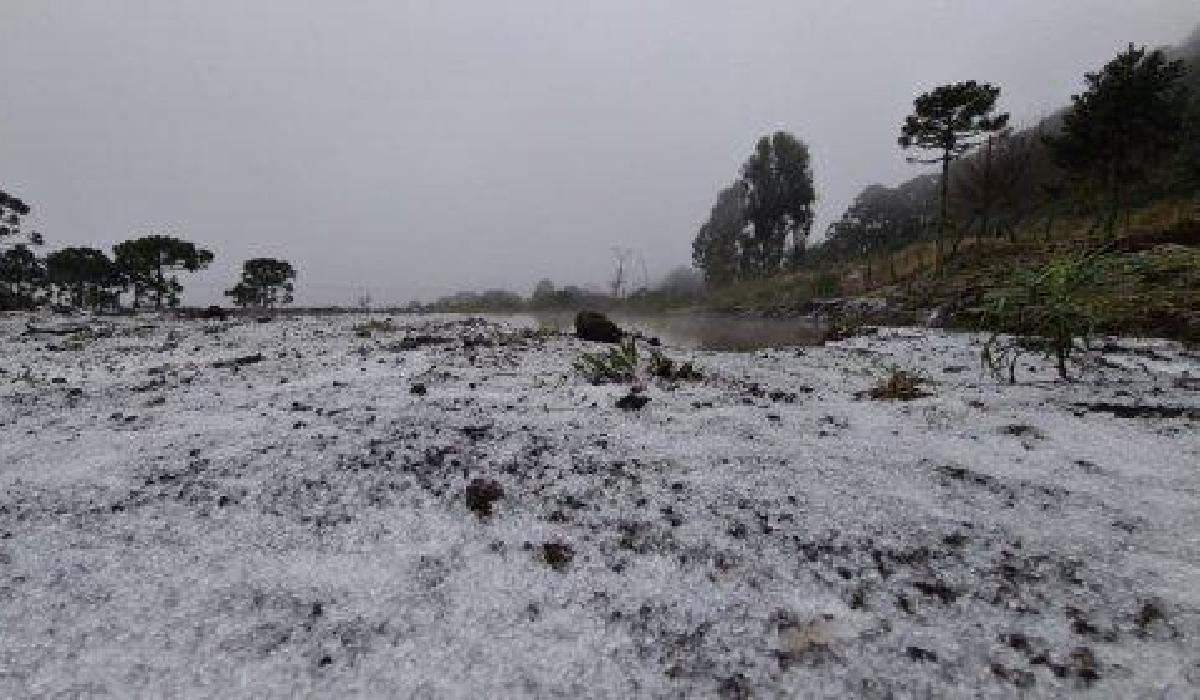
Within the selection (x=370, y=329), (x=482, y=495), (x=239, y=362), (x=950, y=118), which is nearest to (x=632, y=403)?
(x=482, y=495)

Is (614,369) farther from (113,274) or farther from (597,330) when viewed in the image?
(113,274)

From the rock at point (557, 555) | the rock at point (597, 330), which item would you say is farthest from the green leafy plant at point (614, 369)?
the rock at point (597, 330)

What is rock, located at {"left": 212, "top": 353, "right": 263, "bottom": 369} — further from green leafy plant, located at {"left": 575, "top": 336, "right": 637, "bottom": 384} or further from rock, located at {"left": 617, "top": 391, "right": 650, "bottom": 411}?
rock, located at {"left": 617, "top": 391, "right": 650, "bottom": 411}

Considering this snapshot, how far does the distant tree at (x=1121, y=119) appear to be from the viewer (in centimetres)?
2658

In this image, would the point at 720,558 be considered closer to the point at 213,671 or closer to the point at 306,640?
the point at 306,640

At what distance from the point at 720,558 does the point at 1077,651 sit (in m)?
1.13

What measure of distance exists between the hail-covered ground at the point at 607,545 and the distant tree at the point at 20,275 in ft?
160

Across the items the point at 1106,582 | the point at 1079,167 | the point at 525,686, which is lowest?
the point at 525,686

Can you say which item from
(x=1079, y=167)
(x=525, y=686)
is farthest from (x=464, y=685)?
(x=1079, y=167)

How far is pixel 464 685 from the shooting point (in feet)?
6.37

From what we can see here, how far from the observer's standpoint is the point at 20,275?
147 ft

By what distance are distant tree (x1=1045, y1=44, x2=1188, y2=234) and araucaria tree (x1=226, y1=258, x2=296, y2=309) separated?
47.8 metres

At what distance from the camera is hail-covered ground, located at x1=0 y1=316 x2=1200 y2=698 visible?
78.5 inches

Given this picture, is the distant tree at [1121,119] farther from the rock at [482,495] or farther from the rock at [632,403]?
the rock at [482,495]
